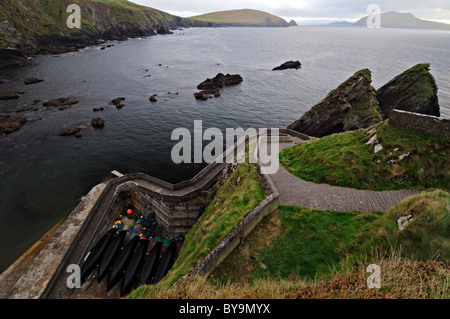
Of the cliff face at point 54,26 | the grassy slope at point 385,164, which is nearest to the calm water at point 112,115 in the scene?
the cliff face at point 54,26

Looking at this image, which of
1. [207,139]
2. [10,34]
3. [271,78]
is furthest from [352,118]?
[10,34]

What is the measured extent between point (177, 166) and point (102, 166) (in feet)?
34.3

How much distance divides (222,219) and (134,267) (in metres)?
10.1

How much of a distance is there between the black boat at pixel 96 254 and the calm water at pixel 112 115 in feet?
20.8

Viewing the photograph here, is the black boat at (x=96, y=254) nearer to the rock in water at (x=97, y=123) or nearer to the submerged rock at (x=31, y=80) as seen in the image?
the rock in water at (x=97, y=123)

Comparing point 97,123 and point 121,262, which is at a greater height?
point 97,123

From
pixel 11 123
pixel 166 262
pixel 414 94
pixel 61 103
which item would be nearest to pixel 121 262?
pixel 166 262

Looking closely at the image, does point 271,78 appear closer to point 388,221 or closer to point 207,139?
point 207,139

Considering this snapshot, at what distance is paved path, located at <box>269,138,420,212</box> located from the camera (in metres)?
13.2

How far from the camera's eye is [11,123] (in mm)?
36031

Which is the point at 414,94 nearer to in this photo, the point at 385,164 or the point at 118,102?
the point at 385,164

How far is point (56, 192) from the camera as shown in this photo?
80.4ft

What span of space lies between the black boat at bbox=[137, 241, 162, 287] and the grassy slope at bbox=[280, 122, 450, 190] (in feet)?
46.9

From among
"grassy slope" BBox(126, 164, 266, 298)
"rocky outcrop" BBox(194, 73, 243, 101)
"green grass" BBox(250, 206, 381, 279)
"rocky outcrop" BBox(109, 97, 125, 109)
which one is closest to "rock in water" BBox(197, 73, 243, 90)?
"rocky outcrop" BBox(194, 73, 243, 101)
